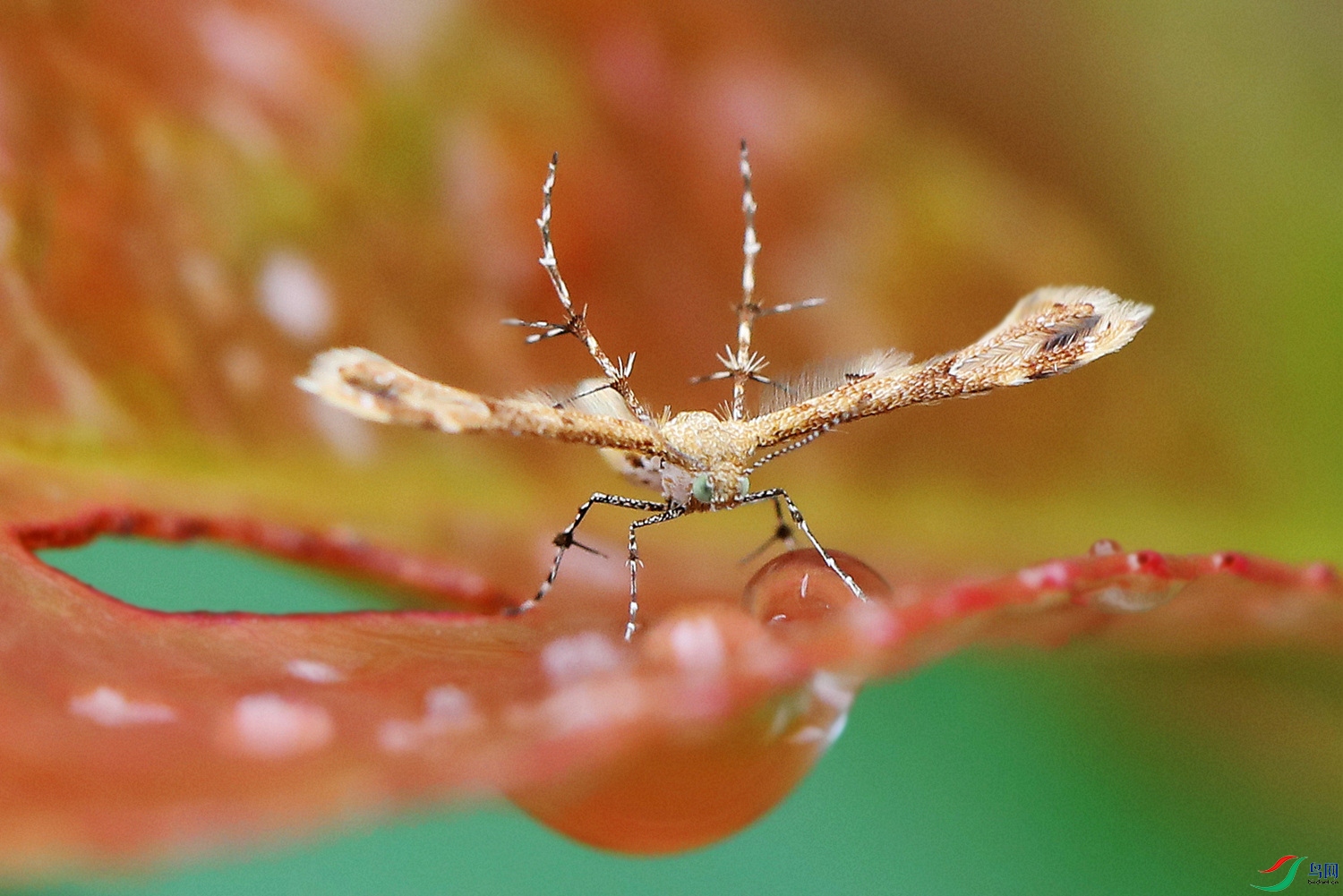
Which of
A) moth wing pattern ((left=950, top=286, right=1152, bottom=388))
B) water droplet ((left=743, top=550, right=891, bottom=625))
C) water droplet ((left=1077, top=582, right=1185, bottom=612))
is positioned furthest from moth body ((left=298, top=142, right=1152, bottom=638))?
water droplet ((left=1077, top=582, right=1185, bottom=612))

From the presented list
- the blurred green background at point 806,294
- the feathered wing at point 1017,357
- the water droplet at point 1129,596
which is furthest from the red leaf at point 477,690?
the feathered wing at point 1017,357

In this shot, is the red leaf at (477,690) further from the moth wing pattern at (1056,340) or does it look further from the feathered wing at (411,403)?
the moth wing pattern at (1056,340)

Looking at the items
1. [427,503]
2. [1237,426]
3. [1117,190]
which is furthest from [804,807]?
[1117,190]

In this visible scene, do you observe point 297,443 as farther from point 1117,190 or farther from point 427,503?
point 1117,190

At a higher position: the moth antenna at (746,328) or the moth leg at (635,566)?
the moth antenna at (746,328)

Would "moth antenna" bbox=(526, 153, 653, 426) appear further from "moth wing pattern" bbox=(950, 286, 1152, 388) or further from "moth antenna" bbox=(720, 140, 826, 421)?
"moth wing pattern" bbox=(950, 286, 1152, 388)

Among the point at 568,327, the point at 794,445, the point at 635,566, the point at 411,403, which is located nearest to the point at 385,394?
the point at 411,403
